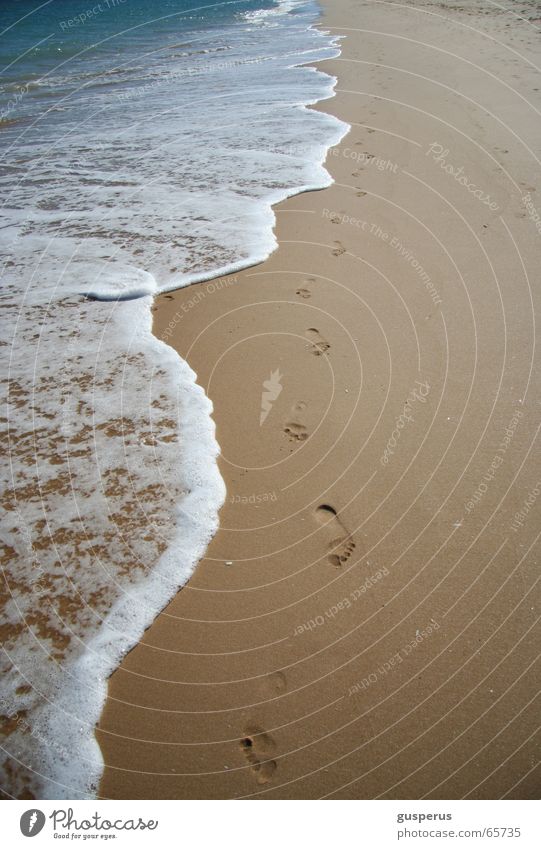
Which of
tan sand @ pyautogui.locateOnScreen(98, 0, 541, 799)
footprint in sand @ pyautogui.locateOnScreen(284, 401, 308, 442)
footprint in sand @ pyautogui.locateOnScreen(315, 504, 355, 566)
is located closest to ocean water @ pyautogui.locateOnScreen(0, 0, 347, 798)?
tan sand @ pyautogui.locateOnScreen(98, 0, 541, 799)

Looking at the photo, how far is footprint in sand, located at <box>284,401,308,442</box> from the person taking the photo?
379cm

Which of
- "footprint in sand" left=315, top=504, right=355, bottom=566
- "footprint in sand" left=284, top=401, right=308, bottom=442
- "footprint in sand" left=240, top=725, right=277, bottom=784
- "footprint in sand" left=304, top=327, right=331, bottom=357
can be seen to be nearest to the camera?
"footprint in sand" left=240, top=725, right=277, bottom=784

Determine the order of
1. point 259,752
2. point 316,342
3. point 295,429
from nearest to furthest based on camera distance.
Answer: point 259,752, point 295,429, point 316,342

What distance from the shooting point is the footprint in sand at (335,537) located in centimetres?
306

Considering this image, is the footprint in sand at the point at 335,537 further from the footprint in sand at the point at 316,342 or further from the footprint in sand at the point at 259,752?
the footprint in sand at the point at 316,342

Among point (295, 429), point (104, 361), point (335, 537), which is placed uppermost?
point (295, 429)

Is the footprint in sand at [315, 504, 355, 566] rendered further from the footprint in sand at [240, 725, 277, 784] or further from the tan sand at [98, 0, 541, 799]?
the footprint in sand at [240, 725, 277, 784]

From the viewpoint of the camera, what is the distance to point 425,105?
10.1 meters

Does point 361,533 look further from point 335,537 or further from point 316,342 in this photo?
point 316,342

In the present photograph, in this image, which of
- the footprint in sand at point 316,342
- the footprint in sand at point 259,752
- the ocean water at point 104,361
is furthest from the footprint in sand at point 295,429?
the footprint in sand at point 259,752

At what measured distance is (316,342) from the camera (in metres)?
4.57

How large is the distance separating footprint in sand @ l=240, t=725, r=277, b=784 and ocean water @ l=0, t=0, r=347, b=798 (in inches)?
27.7

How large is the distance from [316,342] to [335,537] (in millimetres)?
1979

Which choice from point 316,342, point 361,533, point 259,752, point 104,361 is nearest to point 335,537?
point 361,533
